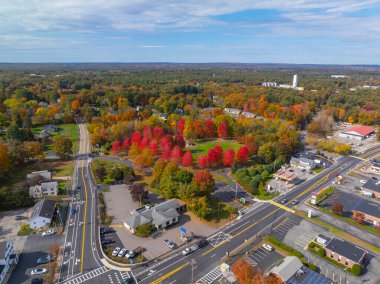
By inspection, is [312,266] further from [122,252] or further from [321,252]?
[122,252]

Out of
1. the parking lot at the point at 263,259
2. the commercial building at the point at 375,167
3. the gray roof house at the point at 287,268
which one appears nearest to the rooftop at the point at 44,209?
the parking lot at the point at 263,259

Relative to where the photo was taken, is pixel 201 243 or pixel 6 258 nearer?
pixel 6 258

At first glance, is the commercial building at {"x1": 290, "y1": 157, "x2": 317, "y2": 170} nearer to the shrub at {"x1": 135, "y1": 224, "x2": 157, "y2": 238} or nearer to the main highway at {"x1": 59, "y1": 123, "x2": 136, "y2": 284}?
the shrub at {"x1": 135, "y1": 224, "x2": 157, "y2": 238}

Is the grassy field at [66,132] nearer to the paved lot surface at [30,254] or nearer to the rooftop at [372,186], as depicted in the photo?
the paved lot surface at [30,254]

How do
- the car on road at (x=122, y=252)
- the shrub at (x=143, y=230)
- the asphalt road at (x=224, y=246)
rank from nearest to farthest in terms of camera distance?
the asphalt road at (x=224, y=246), the car on road at (x=122, y=252), the shrub at (x=143, y=230)

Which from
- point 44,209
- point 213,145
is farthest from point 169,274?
point 213,145
